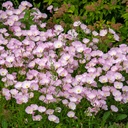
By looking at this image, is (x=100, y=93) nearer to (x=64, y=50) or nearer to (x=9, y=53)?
(x=64, y=50)

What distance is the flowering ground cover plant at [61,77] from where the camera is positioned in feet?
13.1

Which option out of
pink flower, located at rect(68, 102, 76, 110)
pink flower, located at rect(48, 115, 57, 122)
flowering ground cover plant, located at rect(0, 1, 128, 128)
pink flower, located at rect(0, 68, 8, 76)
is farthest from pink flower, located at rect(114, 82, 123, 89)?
pink flower, located at rect(0, 68, 8, 76)

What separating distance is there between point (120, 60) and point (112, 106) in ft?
1.76

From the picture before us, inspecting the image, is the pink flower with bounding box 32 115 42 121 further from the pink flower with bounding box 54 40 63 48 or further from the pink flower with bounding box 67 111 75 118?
the pink flower with bounding box 54 40 63 48

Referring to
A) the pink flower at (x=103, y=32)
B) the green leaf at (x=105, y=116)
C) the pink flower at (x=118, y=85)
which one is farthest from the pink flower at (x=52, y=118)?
the pink flower at (x=103, y=32)

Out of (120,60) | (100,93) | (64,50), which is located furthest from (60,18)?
(100,93)

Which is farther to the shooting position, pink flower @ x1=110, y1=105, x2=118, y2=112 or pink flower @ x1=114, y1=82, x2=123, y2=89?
pink flower @ x1=114, y1=82, x2=123, y2=89

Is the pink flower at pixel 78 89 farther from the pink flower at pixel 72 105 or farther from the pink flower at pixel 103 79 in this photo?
the pink flower at pixel 103 79

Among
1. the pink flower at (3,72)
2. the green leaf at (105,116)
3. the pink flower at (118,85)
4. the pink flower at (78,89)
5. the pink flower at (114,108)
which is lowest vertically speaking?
the pink flower at (3,72)

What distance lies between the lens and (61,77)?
439cm

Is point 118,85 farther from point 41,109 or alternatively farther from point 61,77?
point 41,109

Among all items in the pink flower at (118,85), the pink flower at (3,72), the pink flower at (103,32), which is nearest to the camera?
the pink flower at (118,85)

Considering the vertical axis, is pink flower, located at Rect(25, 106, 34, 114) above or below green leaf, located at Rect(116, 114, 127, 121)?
above

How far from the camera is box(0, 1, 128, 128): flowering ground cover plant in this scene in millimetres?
3979
